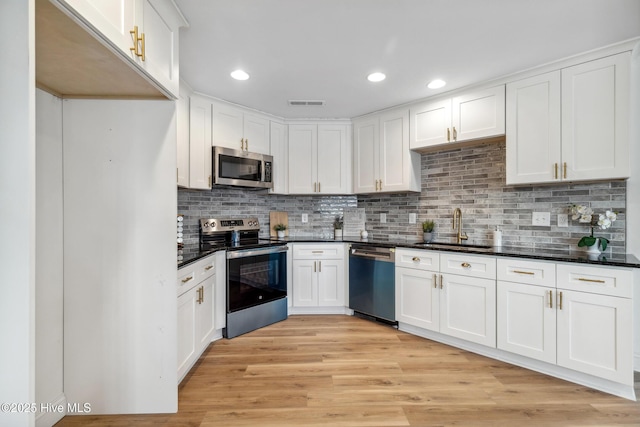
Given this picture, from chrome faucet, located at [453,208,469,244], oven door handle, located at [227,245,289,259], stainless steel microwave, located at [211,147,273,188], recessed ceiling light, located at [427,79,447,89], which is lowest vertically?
oven door handle, located at [227,245,289,259]

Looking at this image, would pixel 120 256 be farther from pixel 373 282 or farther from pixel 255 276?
pixel 373 282

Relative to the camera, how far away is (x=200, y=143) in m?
3.07

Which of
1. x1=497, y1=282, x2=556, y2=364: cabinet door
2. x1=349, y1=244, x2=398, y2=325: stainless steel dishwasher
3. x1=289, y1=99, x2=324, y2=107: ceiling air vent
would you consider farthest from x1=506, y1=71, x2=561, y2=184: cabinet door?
x1=289, y1=99, x2=324, y2=107: ceiling air vent

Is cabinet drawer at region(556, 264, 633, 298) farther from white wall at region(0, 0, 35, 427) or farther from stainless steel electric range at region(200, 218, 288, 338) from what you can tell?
white wall at region(0, 0, 35, 427)

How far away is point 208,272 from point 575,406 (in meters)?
2.77

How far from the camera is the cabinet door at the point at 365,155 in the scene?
369 cm

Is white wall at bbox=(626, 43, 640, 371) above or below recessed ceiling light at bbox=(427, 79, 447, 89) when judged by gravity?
below

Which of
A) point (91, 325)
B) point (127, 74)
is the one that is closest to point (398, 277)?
point (91, 325)

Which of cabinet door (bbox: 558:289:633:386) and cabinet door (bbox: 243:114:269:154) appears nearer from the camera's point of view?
cabinet door (bbox: 558:289:633:386)

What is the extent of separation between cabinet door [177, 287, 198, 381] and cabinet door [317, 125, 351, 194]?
2.08 m

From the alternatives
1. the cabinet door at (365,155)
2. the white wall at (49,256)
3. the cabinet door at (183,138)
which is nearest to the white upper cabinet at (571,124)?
the cabinet door at (365,155)

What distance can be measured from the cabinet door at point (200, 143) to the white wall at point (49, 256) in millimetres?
1225

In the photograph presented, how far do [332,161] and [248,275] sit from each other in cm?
174

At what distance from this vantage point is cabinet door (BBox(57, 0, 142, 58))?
1104mm
